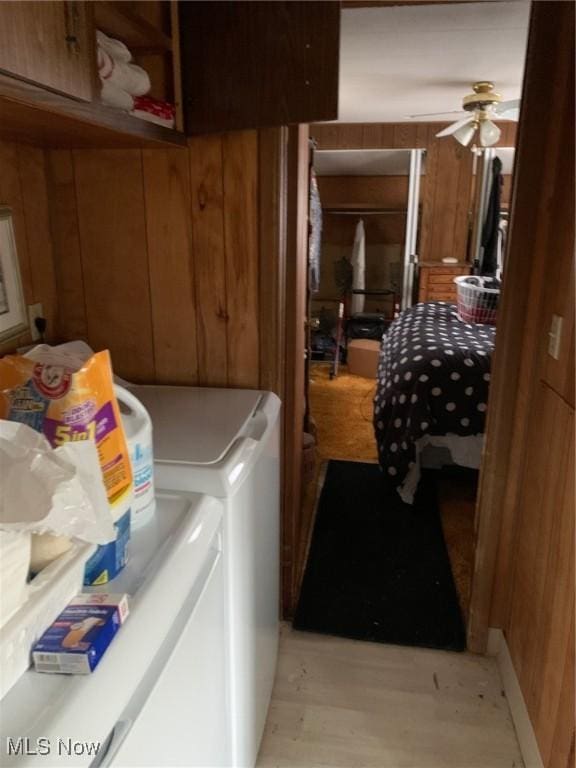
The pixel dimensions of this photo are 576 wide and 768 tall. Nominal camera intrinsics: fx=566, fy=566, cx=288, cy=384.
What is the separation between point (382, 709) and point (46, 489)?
1514 mm

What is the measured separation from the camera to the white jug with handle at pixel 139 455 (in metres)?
0.94

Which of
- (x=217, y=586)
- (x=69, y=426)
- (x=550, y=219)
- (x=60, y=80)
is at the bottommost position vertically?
(x=217, y=586)

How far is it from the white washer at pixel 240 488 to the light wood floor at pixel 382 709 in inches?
4.7

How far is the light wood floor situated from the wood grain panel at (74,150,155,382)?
110cm

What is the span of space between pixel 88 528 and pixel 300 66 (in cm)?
119

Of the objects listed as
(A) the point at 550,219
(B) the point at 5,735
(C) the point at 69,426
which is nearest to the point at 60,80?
(C) the point at 69,426

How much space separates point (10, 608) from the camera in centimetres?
59

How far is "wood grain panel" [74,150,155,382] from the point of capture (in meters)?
1.59

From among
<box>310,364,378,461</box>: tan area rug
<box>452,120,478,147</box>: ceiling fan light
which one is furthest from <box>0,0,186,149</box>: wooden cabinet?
<box>452,120,478,147</box>: ceiling fan light

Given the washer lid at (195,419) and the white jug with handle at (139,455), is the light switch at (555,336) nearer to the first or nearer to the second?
the washer lid at (195,419)

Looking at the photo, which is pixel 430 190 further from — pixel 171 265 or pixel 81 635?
pixel 81 635

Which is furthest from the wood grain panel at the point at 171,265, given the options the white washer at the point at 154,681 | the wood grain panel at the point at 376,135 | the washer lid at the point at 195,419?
the wood grain panel at the point at 376,135

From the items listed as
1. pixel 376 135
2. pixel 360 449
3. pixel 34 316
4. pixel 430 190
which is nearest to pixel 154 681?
pixel 34 316

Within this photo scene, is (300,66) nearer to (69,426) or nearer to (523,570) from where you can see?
(69,426)
